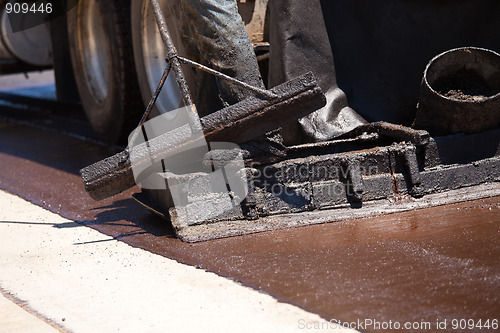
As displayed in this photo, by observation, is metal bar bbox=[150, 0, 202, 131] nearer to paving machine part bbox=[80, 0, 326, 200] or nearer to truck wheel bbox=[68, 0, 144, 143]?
paving machine part bbox=[80, 0, 326, 200]

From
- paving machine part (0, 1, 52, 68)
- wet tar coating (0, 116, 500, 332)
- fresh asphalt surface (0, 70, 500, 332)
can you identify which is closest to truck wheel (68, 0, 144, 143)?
paving machine part (0, 1, 52, 68)

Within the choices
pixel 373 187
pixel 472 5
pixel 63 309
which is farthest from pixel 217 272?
pixel 472 5

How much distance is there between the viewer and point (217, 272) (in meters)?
2.98

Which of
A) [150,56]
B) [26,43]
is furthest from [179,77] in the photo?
[26,43]

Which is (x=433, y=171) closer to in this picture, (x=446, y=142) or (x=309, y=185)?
(x=446, y=142)

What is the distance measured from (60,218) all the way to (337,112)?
5.32 ft

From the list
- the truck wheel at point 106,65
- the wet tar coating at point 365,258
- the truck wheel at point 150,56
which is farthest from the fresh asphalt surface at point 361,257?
the truck wheel at point 106,65

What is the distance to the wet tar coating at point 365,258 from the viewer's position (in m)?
2.54

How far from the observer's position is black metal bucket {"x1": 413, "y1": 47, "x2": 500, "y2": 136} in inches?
145

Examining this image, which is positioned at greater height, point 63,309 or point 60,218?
point 63,309

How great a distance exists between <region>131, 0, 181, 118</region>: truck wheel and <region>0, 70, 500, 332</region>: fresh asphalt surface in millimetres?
950

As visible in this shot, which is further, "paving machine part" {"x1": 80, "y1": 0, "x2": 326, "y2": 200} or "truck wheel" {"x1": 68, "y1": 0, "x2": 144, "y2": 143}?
"truck wheel" {"x1": 68, "y1": 0, "x2": 144, "y2": 143}

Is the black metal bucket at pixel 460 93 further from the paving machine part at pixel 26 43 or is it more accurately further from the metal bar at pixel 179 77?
the paving machine part at pixel 26 43

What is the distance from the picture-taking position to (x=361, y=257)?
301 centimetres
